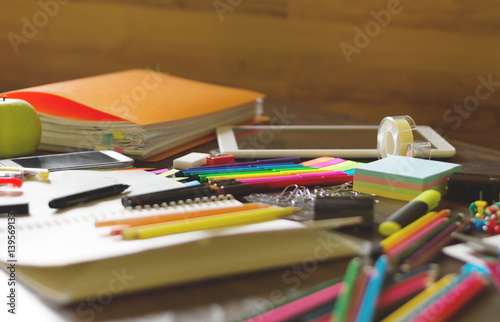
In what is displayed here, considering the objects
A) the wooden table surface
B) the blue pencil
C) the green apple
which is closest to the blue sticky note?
the wooden table surface

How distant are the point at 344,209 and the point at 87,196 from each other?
0.99ft

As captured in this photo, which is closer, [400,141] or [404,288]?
[404,288]

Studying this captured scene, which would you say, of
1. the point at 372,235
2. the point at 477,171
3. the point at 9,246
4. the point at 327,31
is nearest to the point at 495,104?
the point at 327,31

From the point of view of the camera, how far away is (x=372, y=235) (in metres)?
0.62

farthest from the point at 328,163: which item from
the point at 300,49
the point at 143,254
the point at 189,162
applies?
the point at 300,49

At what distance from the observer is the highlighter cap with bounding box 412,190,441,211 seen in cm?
68

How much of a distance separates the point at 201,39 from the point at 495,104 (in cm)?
104

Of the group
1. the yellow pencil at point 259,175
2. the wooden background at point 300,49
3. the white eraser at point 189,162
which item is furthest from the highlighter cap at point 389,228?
the wooden background at point 300,49

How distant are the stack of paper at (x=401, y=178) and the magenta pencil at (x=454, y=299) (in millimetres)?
260

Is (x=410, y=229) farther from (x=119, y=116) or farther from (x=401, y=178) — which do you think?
(x=119, y=116)

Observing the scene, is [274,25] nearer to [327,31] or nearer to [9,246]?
Result: [327,31]

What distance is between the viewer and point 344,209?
64 centimetres

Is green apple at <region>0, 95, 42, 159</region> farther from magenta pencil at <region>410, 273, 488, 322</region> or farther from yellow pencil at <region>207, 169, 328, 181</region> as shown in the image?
magenta pencil at <region>410, 273, 488, 322</region>

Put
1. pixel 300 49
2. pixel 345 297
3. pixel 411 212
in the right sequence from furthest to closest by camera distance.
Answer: pixel 300 49
pixel 411 212
pixel 345 297
